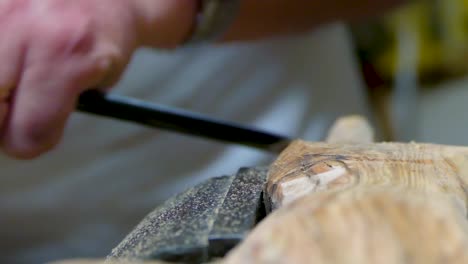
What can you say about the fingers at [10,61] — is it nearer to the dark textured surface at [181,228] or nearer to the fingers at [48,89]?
the fingers at [48,89]

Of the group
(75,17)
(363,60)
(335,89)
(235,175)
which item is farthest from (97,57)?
(363,60)

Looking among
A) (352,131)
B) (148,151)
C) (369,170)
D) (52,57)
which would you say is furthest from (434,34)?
(369,170)

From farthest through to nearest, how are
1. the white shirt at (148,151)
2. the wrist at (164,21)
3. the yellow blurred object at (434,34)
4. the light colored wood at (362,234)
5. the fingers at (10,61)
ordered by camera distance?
the yellow blurred object at (434,34) < the white shirt at (148,151) < the wrist at (164,21) < the fingers at (10,61) < the light colored wood at (362,234)

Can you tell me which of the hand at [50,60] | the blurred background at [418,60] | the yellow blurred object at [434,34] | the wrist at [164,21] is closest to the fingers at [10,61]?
the hand at [50,60]

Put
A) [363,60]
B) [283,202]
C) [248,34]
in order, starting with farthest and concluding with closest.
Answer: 1. [363,60]
2. [248,34]
3. [283,202]

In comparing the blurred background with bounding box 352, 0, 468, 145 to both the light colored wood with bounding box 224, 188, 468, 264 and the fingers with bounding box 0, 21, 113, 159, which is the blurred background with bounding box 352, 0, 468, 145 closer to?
the fingers with bounding box 0, 21, 113, 159

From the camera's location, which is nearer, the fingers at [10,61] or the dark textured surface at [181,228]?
the dark textured surface at [181,228]

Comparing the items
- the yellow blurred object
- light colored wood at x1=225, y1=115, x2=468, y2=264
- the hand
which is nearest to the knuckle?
the hand

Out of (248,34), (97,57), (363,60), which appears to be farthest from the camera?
(363,60)

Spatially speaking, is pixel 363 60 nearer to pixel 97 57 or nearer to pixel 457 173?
pixel 97 57
